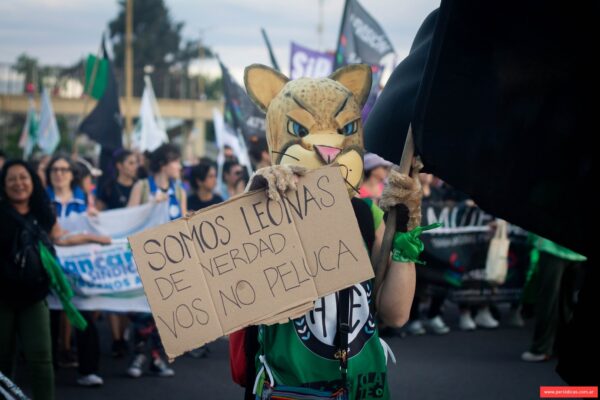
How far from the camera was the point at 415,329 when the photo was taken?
10727 mm

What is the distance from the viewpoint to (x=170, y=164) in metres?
9.28

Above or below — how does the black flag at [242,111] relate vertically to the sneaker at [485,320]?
above

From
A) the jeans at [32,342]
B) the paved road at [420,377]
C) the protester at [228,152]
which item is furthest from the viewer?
the protester at [228,152]

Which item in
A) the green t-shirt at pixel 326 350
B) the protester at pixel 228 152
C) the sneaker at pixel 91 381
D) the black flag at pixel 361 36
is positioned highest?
the black flag at pixel 361 36

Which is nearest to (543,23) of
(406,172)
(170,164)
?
(406,172)

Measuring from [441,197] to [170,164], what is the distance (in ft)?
12.7

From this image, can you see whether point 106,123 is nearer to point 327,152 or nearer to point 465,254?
point 465,254

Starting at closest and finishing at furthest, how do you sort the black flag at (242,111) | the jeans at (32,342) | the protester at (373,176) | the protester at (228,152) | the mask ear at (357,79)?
the mask ear at (357,79), the jeans at (32,342), the protester at (373,176), the black flag at (242,111), the protester at (228,152)

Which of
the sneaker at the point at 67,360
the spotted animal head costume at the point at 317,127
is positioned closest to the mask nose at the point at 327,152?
the spotted animal head costume at the point at 317,127

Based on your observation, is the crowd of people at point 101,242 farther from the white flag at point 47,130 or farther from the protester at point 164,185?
the white flag at point 47,130

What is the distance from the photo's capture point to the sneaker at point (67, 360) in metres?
9.06

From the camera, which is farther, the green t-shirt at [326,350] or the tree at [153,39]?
the tree at [153,39]

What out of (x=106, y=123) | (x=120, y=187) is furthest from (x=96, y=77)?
(x=120, y=187)

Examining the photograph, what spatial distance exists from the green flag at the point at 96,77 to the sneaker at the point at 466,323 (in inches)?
250
